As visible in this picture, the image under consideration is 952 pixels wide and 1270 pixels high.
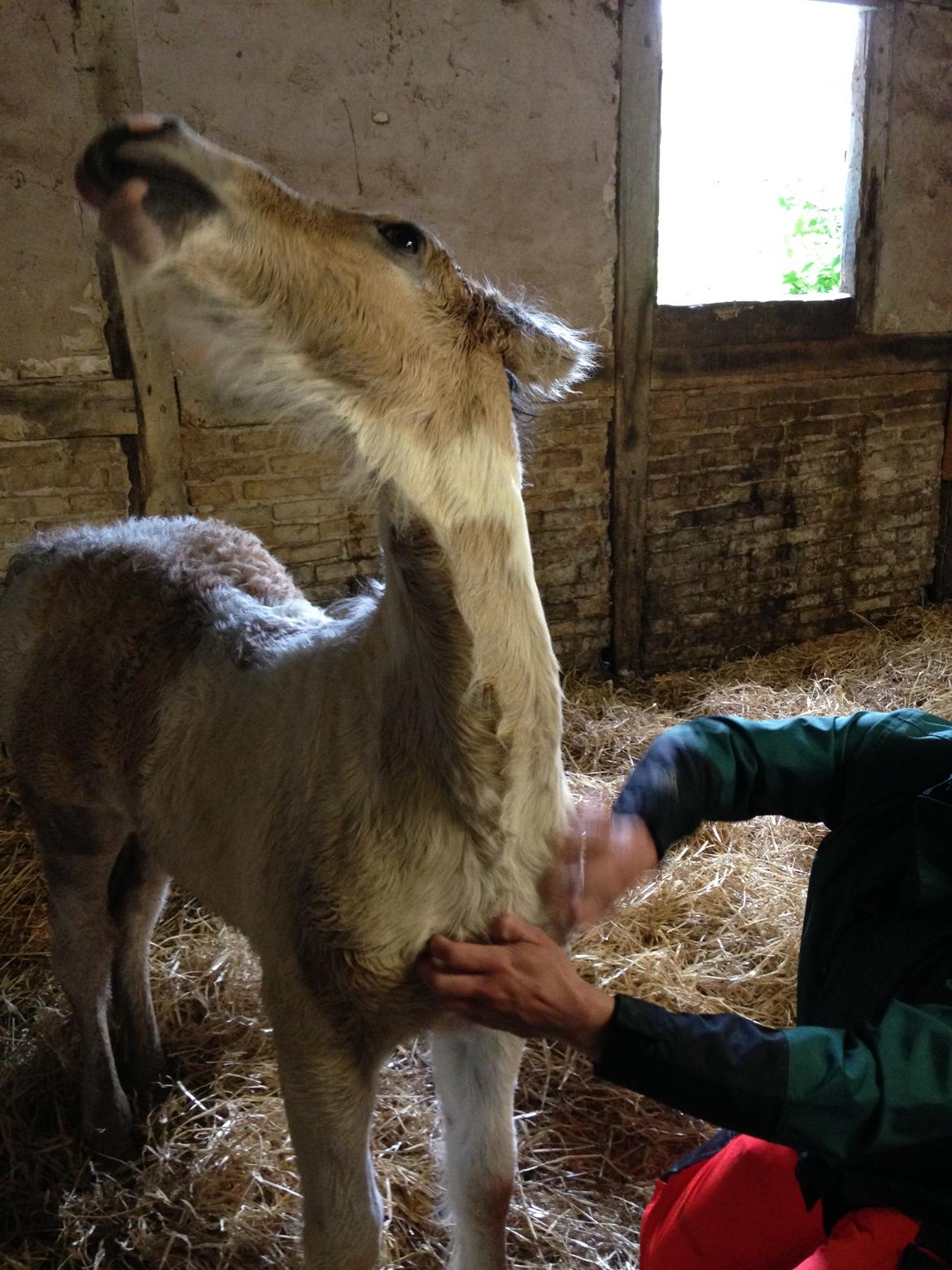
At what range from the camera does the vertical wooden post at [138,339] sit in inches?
134

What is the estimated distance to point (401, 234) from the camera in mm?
1299

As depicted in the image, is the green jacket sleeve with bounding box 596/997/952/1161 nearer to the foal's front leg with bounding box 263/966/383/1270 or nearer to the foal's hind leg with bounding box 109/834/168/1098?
the foal's front leg with bounding box 263/966/383/1270

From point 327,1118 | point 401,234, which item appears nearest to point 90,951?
point 327,1118

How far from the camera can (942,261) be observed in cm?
531

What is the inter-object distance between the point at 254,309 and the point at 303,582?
120 inches

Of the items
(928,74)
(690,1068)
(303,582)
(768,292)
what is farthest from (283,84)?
(690,1068)

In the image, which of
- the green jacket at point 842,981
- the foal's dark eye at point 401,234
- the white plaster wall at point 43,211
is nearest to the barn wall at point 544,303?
the white plaster wall at point 43,211

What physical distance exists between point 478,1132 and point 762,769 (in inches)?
33.9

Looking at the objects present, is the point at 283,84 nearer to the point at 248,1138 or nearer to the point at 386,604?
the point at 386,604

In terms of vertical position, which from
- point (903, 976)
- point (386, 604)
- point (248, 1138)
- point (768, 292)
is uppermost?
point (768, 292)

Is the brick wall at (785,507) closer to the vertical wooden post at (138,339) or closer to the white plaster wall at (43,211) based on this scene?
the vertical wooden post at (138,339)

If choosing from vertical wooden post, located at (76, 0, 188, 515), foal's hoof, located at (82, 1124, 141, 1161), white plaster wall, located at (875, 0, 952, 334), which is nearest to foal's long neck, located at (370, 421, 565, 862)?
foal's hoof, located at (82, 1124, 141, 1161)

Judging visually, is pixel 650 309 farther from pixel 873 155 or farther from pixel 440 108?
pixel 873 155

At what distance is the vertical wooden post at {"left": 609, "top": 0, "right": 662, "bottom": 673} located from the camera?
4312mm
